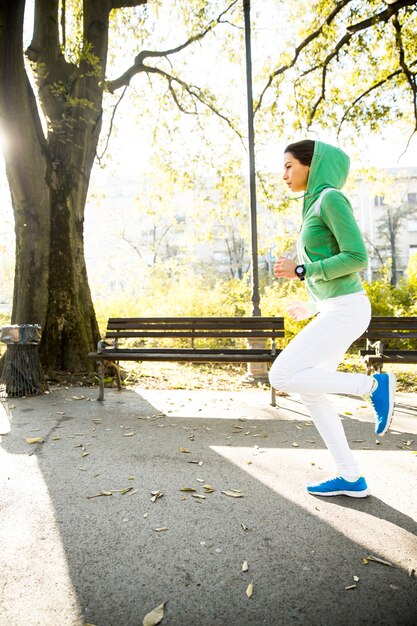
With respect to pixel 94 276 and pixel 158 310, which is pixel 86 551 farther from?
pixel 94 276

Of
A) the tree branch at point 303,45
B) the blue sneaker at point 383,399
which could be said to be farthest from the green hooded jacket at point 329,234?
the tree branch at point 303,45

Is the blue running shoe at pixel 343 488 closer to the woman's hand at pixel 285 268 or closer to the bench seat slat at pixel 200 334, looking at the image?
the woman's hand at pixel 285 268

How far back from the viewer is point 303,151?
2.85 metres

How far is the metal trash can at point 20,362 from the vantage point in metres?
6.02

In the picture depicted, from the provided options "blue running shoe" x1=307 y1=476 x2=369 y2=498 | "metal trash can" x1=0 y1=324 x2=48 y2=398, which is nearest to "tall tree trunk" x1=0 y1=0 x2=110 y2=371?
"metal trash can" x1=0 y1=324 x2=48 y2=398

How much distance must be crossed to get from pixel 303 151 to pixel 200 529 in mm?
2288

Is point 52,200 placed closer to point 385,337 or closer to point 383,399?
point 385,337

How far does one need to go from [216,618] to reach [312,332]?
5.01 feet

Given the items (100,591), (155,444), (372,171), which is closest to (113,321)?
(155,444)

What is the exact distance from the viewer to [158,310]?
1292 centimetres

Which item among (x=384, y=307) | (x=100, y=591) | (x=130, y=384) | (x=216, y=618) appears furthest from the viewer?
(x=384, y=307)

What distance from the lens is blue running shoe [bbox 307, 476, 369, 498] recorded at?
2.92 metres

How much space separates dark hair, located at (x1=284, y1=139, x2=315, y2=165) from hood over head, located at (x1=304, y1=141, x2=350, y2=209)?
4 cm

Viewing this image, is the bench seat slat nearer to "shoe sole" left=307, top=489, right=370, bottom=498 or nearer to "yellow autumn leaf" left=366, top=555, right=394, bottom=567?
"shoe sole" left=307, top=489, right=370, bottom=498
